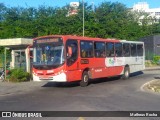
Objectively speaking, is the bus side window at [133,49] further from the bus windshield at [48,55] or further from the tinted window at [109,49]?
the bus windshield at [48,55]

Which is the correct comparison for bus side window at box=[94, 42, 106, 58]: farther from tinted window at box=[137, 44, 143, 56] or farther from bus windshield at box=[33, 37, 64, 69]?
tinted window at box=[137, 44, 143, 56]

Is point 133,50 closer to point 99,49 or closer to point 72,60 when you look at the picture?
point 99,49

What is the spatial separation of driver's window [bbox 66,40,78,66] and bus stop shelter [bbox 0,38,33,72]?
21.7 ft

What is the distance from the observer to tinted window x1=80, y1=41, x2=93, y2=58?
70.7ft

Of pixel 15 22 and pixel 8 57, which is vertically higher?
pixel 15 22

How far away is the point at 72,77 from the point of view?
67.1 ft

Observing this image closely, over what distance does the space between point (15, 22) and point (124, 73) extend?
4857cm

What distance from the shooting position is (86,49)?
2197 centimetres

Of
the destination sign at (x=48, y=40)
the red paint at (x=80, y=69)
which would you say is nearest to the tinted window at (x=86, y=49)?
the red paint at (x=80, y=69)

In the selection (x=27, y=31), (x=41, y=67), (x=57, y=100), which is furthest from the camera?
(x=27, y=31)

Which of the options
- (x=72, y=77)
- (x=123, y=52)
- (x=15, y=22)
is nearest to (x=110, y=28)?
(x=15, y=22)

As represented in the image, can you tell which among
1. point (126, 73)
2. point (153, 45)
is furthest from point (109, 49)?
→ point (153, 45)

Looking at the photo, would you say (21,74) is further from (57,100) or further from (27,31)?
(27,31)

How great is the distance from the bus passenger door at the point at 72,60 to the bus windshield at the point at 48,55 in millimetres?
380
